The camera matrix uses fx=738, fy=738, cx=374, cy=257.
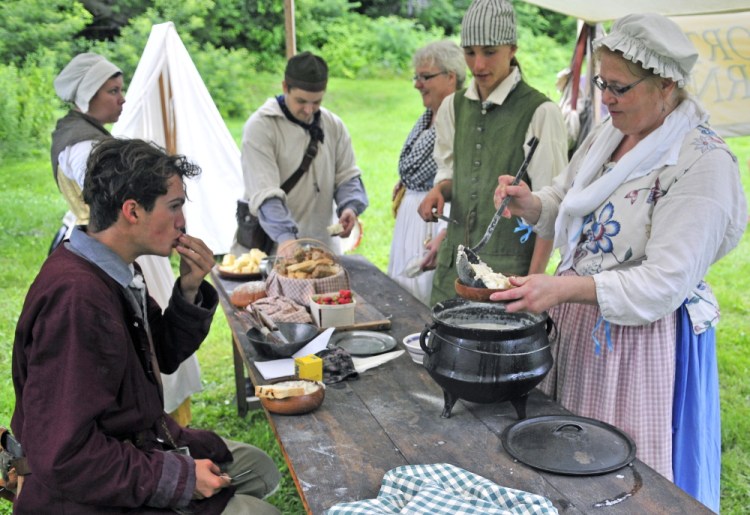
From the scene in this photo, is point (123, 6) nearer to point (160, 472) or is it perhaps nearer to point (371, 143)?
point (371, 143)

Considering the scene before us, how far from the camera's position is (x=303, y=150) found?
4.45 meters

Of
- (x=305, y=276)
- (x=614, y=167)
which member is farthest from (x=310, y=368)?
(x=614, y=167)

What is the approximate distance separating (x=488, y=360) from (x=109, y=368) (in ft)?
3.51

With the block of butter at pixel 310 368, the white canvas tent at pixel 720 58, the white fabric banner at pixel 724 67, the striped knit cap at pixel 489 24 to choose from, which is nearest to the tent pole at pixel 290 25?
the white canvas tent at pixel 720 58

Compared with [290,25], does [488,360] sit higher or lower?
lower

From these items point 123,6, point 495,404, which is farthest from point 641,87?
point 123,6

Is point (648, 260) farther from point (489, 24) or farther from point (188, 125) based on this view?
point (188, 125)

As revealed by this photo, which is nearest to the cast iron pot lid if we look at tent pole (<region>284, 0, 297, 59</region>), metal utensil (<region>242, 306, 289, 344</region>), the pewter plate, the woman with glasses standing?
the pewter plate

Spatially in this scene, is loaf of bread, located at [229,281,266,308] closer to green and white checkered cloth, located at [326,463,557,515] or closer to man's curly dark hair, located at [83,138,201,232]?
man's curly dark hair, located at [83,138,201,232]

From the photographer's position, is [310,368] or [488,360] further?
[310,368]

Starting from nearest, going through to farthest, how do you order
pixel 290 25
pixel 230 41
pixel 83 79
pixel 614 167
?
pixel 614 167 → pixel 83 79 → pixel 290 25 → pixel 230 41

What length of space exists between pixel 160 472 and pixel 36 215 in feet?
28.9

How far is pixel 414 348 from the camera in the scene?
9.26ft

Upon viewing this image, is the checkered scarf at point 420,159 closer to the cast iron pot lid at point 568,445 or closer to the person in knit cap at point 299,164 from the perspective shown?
the person in knit cap at point 299,164
